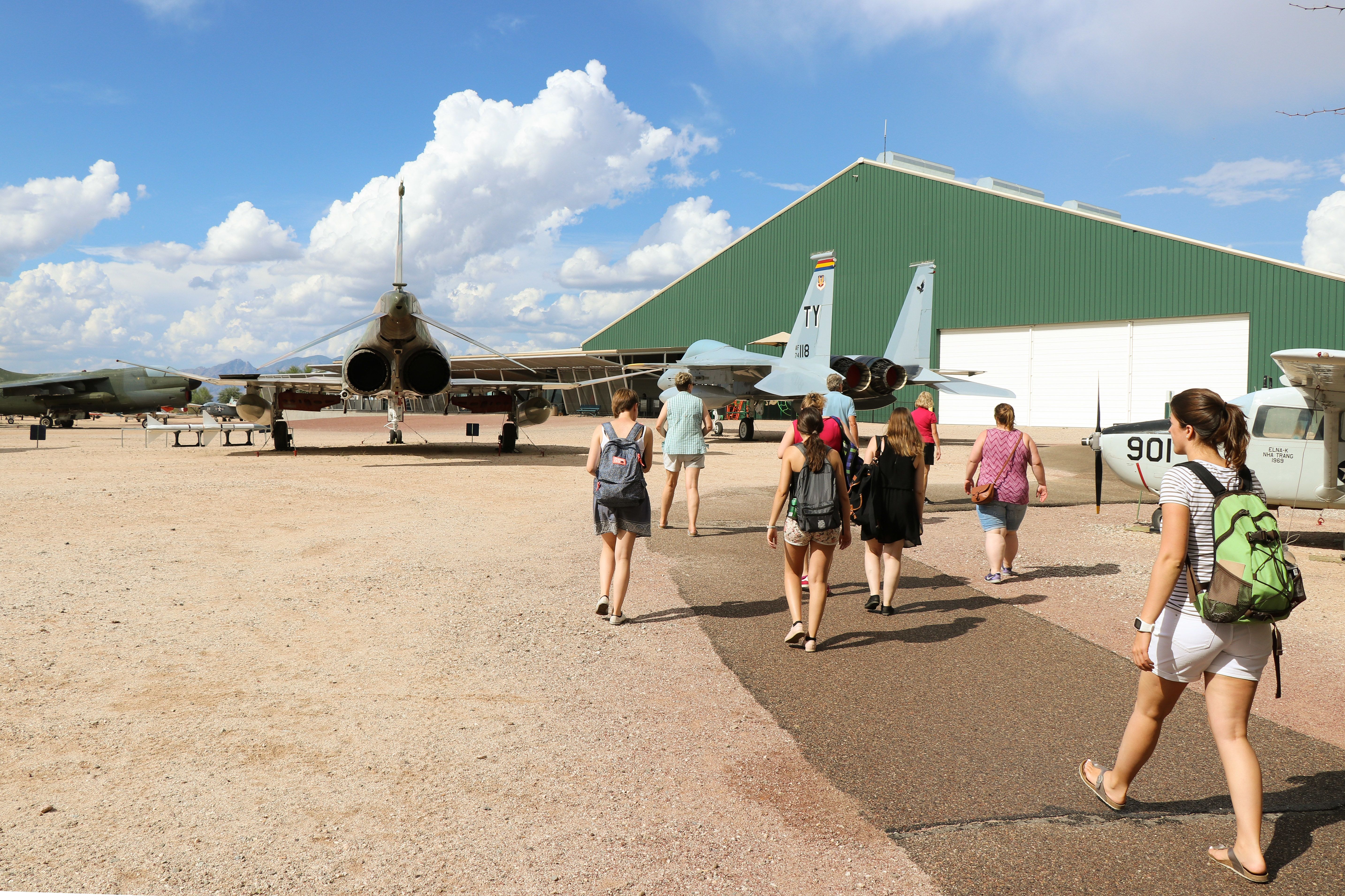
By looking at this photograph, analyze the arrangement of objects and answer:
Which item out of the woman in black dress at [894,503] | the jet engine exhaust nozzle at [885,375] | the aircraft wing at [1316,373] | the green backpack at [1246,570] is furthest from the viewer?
the jet engine exhaust nozzle at [885,375]

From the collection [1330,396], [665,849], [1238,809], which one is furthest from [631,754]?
[1330,396]

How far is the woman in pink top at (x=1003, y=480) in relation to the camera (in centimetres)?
779

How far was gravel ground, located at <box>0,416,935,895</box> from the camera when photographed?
3.10m

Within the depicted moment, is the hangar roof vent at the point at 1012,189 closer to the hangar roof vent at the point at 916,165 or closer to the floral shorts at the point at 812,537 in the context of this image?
the hangar roof vent at the point at 916,165

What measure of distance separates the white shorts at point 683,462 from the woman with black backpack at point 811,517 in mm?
4844

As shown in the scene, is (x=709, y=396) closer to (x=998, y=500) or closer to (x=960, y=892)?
(x=998, y=500)

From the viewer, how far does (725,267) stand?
161 feet

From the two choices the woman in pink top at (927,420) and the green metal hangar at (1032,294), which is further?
the green metal hangar at (1032,294)

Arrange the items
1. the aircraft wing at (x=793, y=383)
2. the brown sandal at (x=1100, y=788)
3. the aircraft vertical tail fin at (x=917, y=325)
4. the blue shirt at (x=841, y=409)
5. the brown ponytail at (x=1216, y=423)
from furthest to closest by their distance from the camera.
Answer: the aircraft vertical tail fin at (x=917, y=325) < the aircraft wing at (x=793, y=383) < the blue shirt at (x=841, y=409) < the brown sandal at (x=1100, y=788) < the brown ponytail at (x=1216, y=423)

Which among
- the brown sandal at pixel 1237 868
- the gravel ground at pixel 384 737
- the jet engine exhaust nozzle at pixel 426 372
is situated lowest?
the gravel ground at pixel 384 737

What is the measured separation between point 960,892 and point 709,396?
1107 inches

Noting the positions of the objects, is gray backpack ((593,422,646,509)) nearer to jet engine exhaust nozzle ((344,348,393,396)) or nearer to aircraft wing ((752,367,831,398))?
jet engine exhaust nozzle ((344,348,393,396))

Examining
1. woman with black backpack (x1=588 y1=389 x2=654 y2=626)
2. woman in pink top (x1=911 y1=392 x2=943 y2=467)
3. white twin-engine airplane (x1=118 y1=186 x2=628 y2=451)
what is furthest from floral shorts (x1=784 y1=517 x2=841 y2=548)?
white twin-engine airplane (x1=118 y1=186 x2=628 y2=451)

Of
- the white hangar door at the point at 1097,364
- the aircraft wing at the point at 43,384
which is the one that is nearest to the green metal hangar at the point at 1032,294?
the white hangar door at the point at 1097,364
